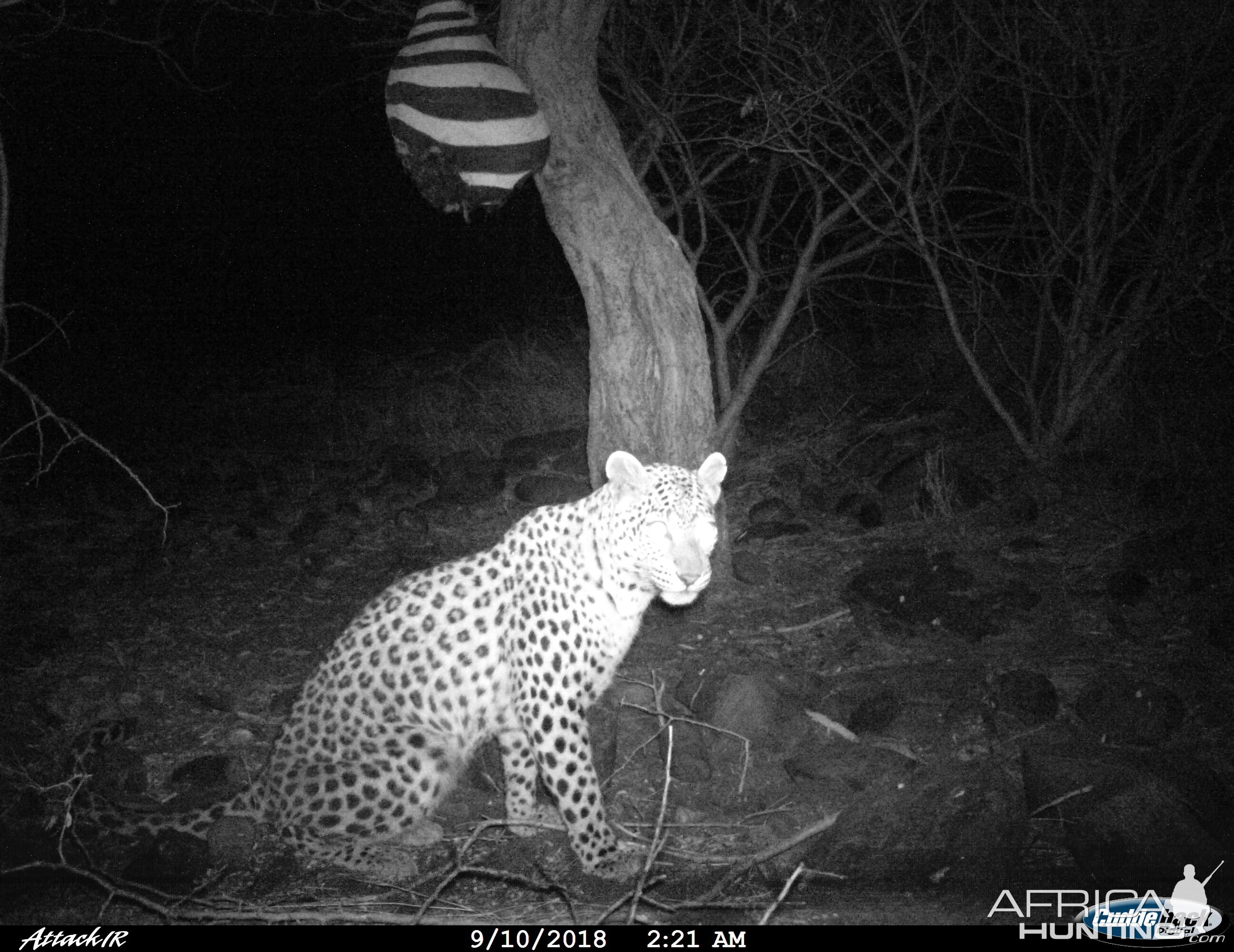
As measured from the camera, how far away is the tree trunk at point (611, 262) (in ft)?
19.5

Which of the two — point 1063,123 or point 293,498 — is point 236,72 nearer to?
point 293,498

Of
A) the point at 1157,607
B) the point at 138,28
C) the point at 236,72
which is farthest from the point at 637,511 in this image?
the point at 236,72

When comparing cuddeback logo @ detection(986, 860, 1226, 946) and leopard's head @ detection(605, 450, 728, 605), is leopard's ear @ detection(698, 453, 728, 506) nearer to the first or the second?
leopard's head @ detection(605, 450, 728, 605)

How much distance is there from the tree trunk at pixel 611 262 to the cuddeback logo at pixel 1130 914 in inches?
121

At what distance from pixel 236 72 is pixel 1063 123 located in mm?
13512

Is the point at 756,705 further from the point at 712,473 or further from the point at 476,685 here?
the point at 476,685

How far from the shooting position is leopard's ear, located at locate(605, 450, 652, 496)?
482 cm

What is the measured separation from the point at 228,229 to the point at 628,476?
1784cm

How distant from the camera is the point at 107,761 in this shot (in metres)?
5.60

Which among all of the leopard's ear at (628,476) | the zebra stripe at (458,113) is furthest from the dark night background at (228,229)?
the leopard's ear at (628,476)

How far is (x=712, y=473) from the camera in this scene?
17.1ft

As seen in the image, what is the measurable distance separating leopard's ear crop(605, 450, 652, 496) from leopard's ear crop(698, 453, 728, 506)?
339 mm

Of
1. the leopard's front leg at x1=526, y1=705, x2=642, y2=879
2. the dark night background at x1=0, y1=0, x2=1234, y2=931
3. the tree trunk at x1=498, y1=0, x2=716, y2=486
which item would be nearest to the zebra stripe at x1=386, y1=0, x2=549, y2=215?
the tree trunk at x1=498, y1=0, x2=716, y2=486

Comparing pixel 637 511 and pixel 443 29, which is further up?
pixel 443 29
